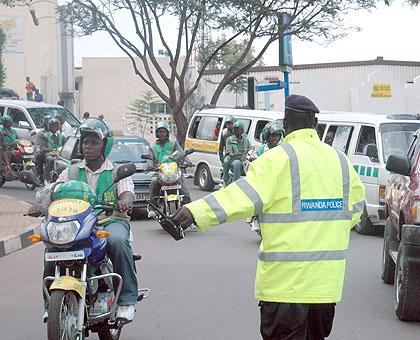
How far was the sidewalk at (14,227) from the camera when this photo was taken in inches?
503

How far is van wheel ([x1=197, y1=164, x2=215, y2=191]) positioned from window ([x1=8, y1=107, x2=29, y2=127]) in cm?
528

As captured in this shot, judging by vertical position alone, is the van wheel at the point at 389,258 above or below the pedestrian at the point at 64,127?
below

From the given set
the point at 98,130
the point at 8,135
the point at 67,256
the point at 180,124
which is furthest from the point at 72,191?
the point at 180,124

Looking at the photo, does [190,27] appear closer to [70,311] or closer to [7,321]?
[7,321]

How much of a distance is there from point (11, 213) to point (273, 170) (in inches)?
505

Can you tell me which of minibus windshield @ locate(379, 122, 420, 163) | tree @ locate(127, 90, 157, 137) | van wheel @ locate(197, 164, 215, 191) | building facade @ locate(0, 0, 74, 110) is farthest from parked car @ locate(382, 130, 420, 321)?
building facade @ locate(0, 0, 74, 110)

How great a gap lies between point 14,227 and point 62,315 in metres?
8.94

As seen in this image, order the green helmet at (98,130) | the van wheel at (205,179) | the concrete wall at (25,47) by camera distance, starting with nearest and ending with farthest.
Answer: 1. the green helmet at (98,130)
2. the van wheel at (205,179)
3. the concrete wall at (25,47)

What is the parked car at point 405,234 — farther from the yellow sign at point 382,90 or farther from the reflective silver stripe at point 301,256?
the yellow sign at point 382,90

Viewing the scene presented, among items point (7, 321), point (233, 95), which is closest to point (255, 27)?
point (233, 95)

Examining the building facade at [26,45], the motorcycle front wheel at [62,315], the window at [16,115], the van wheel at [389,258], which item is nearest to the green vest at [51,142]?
the window at [16,115]

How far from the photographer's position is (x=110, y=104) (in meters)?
56.8

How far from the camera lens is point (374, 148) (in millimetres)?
14773

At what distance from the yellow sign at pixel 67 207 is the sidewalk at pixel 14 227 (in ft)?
21.9
